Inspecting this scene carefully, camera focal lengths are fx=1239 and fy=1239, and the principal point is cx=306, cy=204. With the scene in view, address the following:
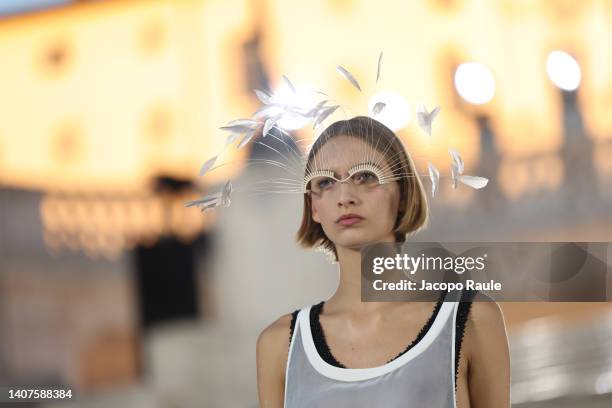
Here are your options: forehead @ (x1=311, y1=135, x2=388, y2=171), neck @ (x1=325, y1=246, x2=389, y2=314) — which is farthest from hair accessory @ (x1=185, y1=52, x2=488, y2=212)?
neck @ (x1=325, y1=246, x2=389, y2=314)

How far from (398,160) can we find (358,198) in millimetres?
86

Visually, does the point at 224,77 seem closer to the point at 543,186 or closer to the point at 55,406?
the point at 543,186

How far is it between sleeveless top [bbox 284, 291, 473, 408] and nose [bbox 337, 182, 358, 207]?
203mm

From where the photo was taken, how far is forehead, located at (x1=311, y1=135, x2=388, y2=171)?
1933 millimetres

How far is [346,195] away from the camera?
75.9 inches

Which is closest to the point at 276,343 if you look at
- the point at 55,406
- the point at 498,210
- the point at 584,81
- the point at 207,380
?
the point at 55,406

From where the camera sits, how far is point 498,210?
860 cm

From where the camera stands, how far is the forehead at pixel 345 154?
193cm

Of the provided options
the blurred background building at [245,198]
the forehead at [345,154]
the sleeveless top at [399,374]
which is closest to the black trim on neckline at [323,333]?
the sleeveless top at [399,374]

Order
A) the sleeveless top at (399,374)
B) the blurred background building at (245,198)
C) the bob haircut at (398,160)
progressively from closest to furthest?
1. the sleeveless top at (399,374)
2. the bob haircut at (398,160)
3. the blurred background building at (245,198)

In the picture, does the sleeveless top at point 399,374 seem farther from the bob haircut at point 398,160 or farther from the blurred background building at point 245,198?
the blurred background building at point 245,198

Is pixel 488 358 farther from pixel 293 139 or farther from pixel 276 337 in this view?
pixel 293 139

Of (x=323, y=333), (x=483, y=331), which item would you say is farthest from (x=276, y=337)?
(x=483, y=331)

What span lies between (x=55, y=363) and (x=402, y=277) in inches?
289
